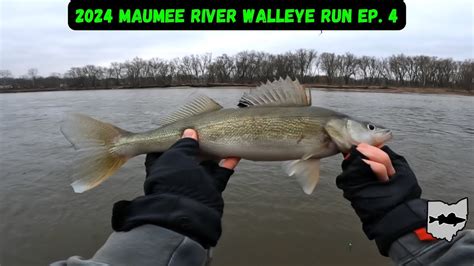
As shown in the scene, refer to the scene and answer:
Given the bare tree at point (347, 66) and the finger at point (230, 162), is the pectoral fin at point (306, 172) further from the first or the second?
the bare tree at point (347, 66)

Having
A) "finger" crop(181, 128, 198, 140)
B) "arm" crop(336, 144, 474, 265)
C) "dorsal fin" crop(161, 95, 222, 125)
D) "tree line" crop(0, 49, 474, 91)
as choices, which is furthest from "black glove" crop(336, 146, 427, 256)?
"tree line" crop(0, 49, 474, 91)

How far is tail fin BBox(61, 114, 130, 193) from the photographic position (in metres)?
2.50

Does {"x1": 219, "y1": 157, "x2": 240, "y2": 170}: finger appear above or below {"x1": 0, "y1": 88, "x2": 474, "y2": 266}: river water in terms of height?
above

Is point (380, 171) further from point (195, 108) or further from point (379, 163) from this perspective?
point (195, 108)

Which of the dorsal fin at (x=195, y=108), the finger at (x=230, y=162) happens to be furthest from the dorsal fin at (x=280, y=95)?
the finger at (x=230, y=162)

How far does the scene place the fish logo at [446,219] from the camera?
135 cm

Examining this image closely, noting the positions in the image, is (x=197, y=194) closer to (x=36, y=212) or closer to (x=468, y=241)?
(x=468, y=241)

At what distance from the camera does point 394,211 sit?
1512 mm

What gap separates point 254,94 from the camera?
2.67m

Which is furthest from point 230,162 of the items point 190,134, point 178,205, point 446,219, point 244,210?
point 244,210

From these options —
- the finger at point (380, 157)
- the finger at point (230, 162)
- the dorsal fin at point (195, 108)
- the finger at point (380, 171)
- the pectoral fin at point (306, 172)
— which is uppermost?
the dorsal fin at point (195, 108)

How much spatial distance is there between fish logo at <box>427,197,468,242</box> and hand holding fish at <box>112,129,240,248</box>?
3.13ft

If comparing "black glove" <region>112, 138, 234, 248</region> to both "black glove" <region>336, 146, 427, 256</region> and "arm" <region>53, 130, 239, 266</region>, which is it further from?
"black glove" <region>336, 146, 427, 256</region>

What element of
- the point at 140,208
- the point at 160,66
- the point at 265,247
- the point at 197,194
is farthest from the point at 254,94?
the point at 160,66
